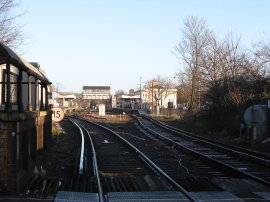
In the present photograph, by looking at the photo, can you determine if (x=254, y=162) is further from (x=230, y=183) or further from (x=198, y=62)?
(x=198, y=62)

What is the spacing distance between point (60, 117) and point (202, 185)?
51.1 feet

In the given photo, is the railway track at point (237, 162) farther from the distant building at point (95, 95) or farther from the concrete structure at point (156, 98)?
the distant building at point (95, 95)

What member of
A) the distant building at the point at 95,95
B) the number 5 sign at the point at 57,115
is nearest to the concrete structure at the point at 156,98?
the distant building at the point at 95,95

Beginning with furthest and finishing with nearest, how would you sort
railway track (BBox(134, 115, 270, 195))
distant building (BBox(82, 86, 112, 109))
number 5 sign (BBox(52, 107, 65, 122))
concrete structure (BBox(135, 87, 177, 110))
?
1. distant building (BBox(82, 86, 112, 109))
2. concrete structure (BBox(135, 87, 177, 110))
3. number 5 sign (BBox(52, 107, 65, 122))
4. railway track (BBox(134, 115, 270, 195))

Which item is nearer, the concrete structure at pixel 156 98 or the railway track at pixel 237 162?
the railway track at pixel 237 162

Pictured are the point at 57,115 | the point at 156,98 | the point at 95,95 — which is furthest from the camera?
the point at 95,95

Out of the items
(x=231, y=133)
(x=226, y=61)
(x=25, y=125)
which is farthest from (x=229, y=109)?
(x=25, y=125)

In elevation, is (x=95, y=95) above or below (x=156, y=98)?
above

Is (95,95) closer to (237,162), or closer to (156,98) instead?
(156,98)

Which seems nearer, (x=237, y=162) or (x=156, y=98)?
(x=237, y=162)

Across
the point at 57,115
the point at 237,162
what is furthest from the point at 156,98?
the point at 237,162

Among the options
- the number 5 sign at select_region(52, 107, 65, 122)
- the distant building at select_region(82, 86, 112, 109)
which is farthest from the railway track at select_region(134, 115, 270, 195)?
the distant building at select_region(82, 86, 112, 109)

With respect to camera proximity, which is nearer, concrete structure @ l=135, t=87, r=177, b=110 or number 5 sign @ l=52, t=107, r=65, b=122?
number 5 sign @ l=52, t=107, r=65, b=122

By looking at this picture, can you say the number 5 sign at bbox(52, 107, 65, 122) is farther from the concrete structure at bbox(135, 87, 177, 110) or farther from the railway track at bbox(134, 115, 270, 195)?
the concrete structure at bbox(135, 87, 177, 110)
